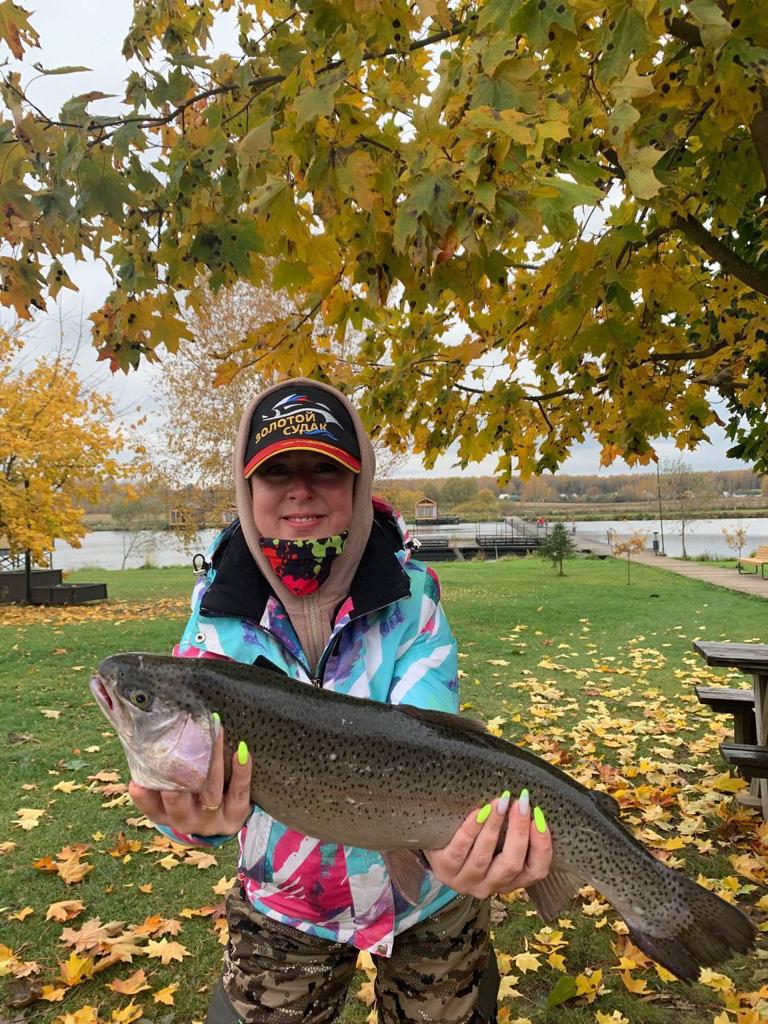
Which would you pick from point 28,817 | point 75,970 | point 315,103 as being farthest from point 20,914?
point 315,103

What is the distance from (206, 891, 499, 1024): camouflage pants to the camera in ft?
6.96

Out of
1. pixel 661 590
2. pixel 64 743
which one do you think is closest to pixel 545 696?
pixel 64 743

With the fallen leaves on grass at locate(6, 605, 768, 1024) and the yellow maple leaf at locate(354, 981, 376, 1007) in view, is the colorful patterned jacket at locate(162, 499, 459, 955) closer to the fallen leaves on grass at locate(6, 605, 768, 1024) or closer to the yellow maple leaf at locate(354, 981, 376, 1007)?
the fallen leaves on grass at locate(6, 605, 768, 1024)

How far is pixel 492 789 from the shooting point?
1.99 m

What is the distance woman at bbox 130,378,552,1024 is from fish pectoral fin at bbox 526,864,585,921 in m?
0.10

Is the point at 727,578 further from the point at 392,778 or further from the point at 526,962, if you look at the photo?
the point at 392,778

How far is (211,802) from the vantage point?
190 centimetres

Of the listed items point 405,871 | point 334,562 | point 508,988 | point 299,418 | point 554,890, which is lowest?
point 508,988

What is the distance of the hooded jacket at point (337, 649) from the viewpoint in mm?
2121

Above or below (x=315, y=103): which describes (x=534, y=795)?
below

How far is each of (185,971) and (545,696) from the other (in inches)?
222

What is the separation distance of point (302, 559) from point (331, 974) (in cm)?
129

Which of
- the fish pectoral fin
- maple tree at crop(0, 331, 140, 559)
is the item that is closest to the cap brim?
the fish pectoral fin

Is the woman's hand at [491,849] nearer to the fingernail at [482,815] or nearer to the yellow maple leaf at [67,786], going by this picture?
the fingernail at [482,815]
